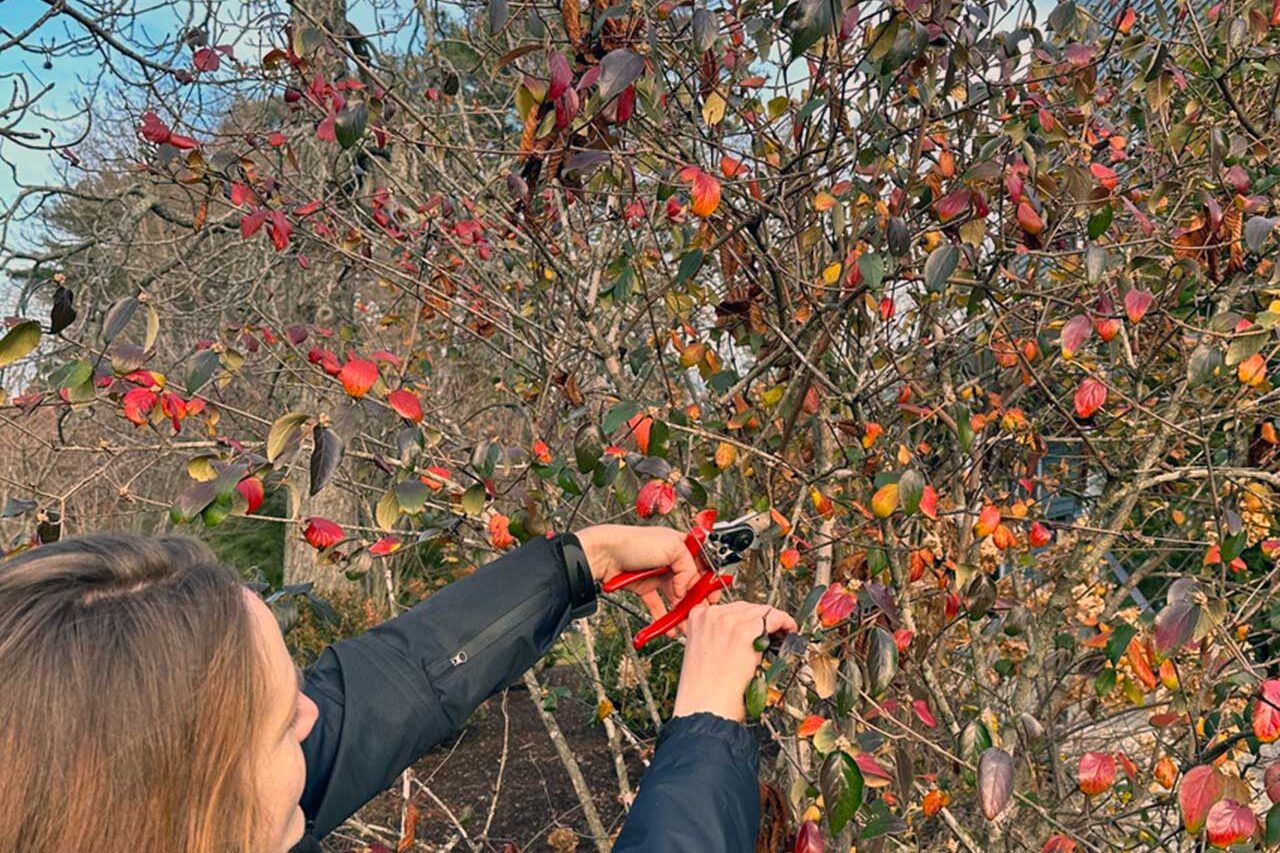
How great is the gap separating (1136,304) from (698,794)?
1.29 meters

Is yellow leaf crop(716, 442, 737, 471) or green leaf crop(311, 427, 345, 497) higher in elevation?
green leaf crop(311, 427, 345, 497)

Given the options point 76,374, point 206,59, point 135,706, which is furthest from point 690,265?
point 206,59

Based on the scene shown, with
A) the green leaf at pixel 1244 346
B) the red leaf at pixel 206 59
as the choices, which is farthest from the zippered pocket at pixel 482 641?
the red leaf at pixel 206 59

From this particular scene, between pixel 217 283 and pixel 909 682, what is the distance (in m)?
6.10

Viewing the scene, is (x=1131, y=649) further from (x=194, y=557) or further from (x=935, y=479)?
(x=194, y=557)

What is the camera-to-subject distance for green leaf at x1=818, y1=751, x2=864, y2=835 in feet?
4.47

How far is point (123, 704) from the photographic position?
942 mm

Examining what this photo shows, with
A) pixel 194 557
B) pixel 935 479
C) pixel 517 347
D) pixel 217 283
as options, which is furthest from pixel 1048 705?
pixel 217 283

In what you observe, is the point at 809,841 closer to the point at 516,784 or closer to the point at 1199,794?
the point at 1199,794

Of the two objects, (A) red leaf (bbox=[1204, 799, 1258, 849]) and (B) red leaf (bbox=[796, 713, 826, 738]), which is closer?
(A) red leaf (bbox=[1204, 799, 1258, 849])

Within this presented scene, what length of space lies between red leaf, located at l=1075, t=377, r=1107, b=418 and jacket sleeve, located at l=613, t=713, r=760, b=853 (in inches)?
42.7

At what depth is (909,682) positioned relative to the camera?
204 cm

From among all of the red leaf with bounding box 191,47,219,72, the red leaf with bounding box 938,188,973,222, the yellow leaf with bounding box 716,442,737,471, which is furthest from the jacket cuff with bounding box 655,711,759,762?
the red leaf with bounding box 191,47,219,72

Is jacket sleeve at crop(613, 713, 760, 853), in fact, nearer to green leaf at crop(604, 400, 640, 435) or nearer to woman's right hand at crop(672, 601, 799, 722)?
woman's right hand at crop(672, 601, 799, 722)
